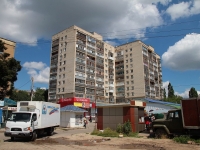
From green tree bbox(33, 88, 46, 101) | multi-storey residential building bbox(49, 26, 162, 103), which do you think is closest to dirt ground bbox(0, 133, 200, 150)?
multi-storey residential building bbox(49, 26, 162, 103)

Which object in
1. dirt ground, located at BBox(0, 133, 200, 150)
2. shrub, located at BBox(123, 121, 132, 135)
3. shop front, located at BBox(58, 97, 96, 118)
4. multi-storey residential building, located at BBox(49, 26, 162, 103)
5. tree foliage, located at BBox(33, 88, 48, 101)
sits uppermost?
multi-storey residential building, located at BBox(49, 26, 162, 103)

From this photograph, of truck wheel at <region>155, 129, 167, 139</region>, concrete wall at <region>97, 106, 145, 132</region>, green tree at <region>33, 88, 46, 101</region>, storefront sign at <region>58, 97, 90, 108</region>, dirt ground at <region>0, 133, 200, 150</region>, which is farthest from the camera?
green tree at <region>33, 88, 46, 101</region>

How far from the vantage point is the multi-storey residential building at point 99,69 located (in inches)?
2468

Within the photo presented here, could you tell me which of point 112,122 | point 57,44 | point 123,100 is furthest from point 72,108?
point 123,100

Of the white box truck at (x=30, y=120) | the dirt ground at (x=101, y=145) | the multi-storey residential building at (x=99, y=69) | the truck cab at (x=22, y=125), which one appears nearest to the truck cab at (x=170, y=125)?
the dirt ground at (x=101, y=145)

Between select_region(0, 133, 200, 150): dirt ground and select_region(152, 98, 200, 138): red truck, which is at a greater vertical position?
select_region(152, 98, 200, 138): red truck

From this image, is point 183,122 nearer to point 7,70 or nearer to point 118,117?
point 118,117

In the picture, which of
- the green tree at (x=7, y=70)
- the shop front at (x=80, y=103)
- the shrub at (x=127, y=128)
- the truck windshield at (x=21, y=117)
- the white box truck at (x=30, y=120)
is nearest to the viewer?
the white box truck at (x=30, y=120)

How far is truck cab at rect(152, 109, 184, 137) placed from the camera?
15508mm

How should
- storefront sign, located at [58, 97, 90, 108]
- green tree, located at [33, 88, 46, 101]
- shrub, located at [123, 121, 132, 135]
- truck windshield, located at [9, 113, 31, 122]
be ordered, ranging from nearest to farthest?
truck windshield, located at [9, 113, 31, 122] < shrub, located at [123, 121, 132, 135] < storefront sign, located at [58, 97, 90, 108] < green tree, located at [33, 88, 46, 101]

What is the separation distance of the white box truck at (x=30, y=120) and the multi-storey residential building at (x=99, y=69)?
3838 cm

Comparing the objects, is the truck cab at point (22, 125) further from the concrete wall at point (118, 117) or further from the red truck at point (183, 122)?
the red truck at point (183, 122)

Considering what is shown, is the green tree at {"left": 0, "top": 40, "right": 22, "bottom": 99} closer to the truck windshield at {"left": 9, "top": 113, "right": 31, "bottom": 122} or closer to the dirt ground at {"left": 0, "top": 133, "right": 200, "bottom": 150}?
the truck windshield at {"left": 9, "top": 113, "right": 31, "bottom": 122}

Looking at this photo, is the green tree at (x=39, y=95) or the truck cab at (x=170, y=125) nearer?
the truck cab at (x=170, y=125)
